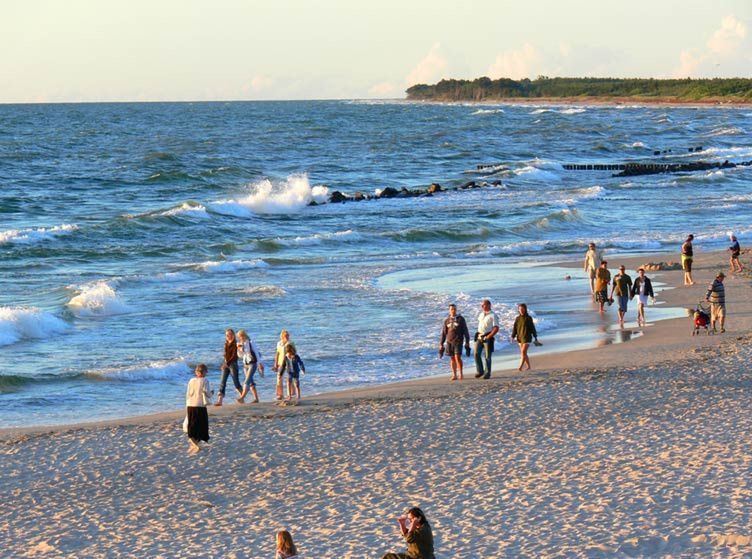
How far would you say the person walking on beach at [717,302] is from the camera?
68.6ft

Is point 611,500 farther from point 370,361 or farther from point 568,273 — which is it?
point 568,273

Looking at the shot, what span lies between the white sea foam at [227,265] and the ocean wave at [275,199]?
1598 cm

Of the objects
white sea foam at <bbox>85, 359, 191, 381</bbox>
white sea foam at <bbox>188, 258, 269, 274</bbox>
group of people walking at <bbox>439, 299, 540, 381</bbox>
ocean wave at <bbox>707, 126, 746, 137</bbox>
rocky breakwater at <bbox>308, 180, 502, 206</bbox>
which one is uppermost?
ocean wave at <bbox>707, 126, 746, 137</bbox>

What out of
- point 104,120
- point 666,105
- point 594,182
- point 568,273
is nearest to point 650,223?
point 568,273

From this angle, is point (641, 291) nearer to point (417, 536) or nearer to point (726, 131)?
point (417, 536)

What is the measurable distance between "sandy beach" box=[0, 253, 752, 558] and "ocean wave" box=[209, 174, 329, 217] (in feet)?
111

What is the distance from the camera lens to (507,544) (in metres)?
10.8

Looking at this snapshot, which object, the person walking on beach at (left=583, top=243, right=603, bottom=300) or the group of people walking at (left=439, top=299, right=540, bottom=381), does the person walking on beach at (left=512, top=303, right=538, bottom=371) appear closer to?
the group of people walking at (left=439, top=299, right=540, bottom=381)

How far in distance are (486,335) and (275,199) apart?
122 ft

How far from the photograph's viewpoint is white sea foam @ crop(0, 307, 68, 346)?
899 inches

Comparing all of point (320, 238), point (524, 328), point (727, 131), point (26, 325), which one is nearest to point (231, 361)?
point (524, 328)

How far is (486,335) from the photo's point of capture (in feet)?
58.5

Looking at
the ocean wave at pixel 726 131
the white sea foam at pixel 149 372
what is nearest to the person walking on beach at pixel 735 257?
the white sea foam at pixel 149 372

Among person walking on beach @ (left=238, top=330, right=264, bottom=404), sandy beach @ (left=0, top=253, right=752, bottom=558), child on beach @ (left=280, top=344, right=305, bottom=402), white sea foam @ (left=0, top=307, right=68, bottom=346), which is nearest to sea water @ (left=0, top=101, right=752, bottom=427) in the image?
white sea foam @ (left=0, top=307, right=68, bottom=346)
